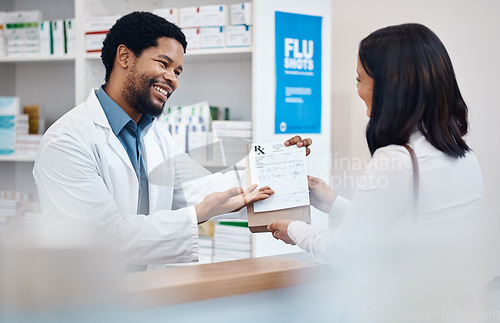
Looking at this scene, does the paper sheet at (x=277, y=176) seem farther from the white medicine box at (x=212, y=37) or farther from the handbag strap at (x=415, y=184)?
the white medicine box at (x=212, y=37)

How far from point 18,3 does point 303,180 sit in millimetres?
3019

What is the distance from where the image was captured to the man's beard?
6.31 ft

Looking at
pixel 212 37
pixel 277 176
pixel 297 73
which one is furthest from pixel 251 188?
pixel 212 37

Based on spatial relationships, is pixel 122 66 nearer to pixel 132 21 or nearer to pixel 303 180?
pixel 132 21

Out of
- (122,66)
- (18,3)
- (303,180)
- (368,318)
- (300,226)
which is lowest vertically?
(368,318)

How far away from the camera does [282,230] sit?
1382mm

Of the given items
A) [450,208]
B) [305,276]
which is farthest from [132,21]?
[450,208]

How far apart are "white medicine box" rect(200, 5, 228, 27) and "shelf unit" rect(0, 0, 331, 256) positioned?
0.15 m

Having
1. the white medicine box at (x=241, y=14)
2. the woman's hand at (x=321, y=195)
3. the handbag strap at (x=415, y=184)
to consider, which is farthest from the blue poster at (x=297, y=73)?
the handbag strap at (x=415, y=184)

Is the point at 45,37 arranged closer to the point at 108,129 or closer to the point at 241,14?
the point at 241,14

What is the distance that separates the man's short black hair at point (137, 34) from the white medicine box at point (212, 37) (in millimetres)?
772

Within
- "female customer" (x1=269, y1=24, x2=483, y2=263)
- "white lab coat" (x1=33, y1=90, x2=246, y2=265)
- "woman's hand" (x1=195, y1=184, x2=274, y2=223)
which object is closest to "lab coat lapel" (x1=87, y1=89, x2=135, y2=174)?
"white lab coat" (x1=33, y1=90, x2=246, y2=265)

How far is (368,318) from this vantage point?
1.12 m

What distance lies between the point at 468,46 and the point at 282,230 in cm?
203
